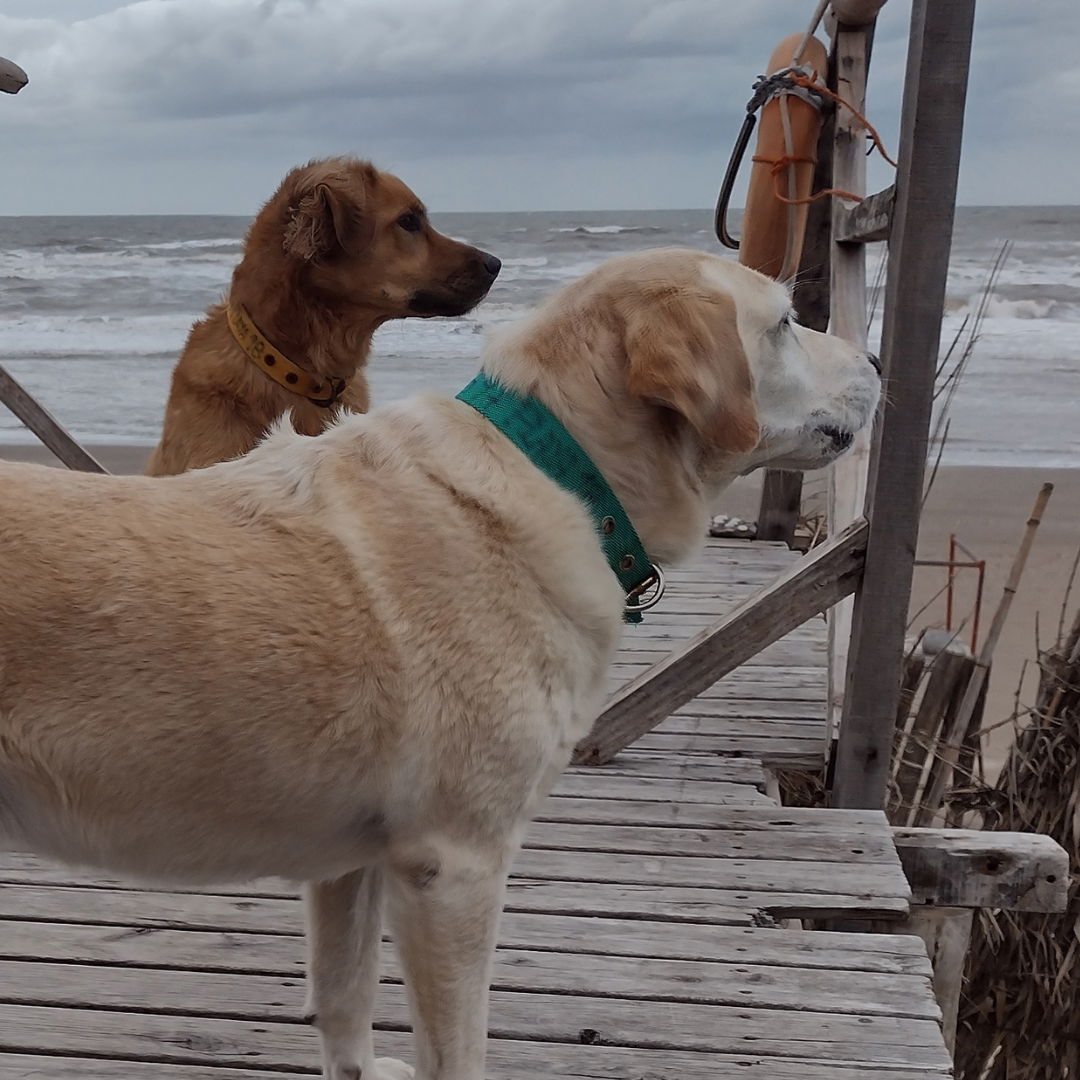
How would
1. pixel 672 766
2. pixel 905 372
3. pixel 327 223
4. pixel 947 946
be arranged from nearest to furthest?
pixel 905 372 → pixel 947 946 → pixel 327 223 → pixel 672 766

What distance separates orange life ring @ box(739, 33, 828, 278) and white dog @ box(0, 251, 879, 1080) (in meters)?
2.01

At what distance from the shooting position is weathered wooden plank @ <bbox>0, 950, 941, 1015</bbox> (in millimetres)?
2418

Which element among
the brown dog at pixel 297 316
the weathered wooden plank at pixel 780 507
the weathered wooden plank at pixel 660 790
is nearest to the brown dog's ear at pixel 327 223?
the brown dog at pixel 297 316

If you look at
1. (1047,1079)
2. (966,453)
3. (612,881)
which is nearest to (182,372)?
(612,881)

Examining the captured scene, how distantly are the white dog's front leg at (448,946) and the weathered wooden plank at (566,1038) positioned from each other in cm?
41

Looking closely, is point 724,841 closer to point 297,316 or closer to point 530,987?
point 530,987

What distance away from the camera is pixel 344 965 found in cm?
212

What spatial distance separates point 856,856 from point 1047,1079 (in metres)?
1.28

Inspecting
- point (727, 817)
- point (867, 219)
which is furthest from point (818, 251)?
point (727, 817)

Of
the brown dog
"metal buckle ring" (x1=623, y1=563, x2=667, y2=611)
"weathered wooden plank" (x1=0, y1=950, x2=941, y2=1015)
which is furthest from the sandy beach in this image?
"metal buckle ring" (x1=623, y1=563, x2=667, y2=611)

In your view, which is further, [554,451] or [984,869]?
[984,869]

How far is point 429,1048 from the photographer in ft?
6.20

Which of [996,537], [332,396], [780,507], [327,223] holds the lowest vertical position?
[996,537]

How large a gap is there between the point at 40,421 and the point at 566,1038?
3032mm
